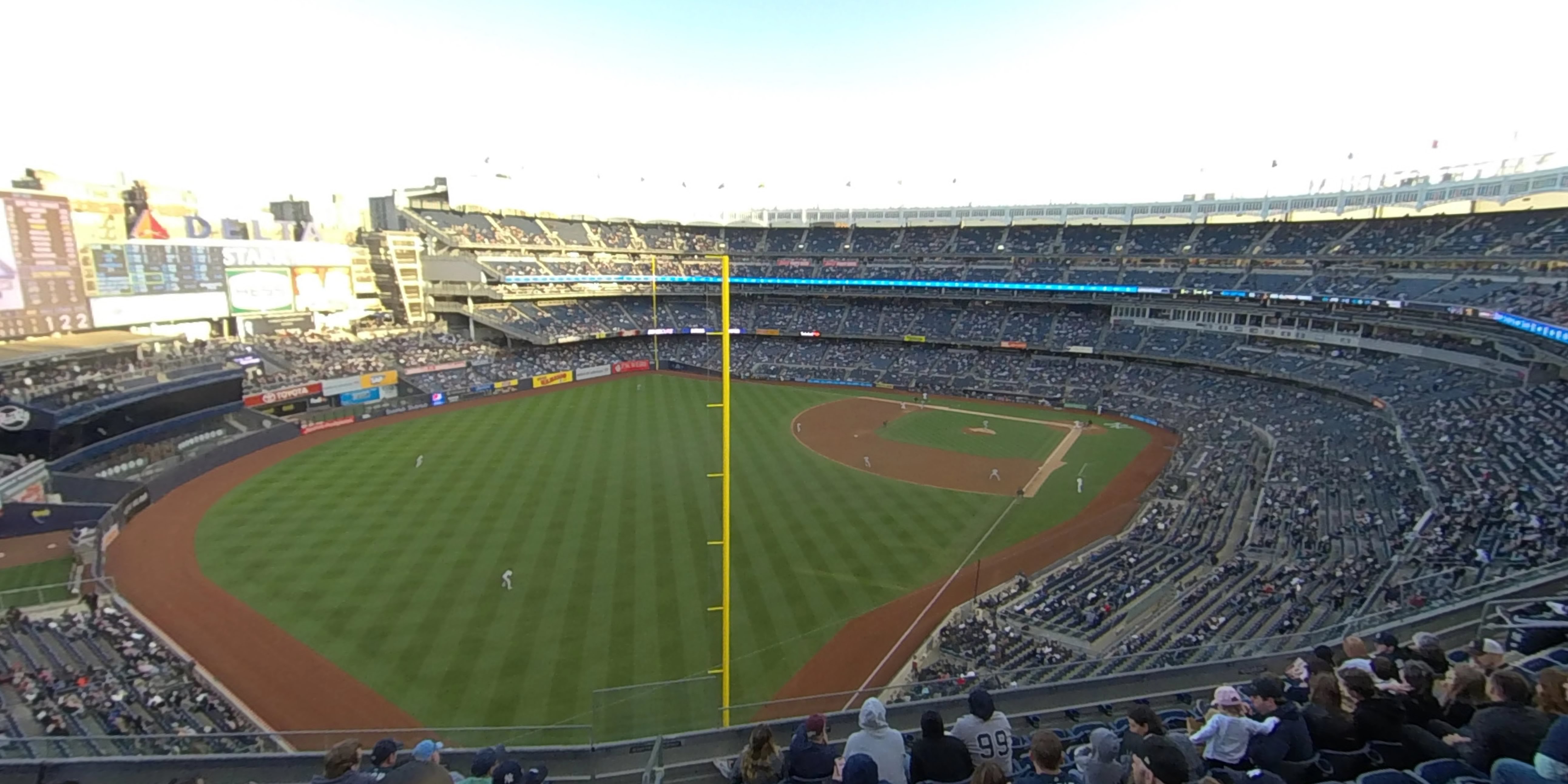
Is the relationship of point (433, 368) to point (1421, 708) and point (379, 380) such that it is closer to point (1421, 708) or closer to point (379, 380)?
point (379, 380)

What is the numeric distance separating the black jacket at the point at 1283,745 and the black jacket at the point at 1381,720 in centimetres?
43

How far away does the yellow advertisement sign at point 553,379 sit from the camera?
180 ft

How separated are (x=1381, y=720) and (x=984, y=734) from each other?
10.00 ft

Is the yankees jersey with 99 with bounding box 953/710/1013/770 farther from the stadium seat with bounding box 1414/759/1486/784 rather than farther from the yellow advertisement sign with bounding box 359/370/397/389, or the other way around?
the yellow advertisement sign with bounding box 359/370/397/389

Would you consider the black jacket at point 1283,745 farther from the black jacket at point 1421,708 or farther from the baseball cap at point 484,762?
the baseball cap at point 484,762

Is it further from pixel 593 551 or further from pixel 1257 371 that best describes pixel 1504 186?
pixel 593 551

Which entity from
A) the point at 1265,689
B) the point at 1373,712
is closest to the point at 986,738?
the point at 1265,689

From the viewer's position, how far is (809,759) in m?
5.56

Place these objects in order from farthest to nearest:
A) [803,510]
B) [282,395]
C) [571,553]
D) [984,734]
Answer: [282,395] < [803,510] < [571,553] < [984,734]

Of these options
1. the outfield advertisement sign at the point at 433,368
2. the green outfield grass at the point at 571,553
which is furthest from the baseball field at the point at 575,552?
the outfield advertisement sign at the point at 433,368

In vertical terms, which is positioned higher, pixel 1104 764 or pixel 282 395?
pixel 1104 764

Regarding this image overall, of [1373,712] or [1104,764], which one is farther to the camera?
[1373,712]

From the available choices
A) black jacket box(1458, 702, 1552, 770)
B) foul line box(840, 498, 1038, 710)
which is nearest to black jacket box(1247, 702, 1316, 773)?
black jacket box(1458, 702, 1552, 770)

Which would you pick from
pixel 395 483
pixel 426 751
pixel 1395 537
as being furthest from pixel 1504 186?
pixel 395 483
